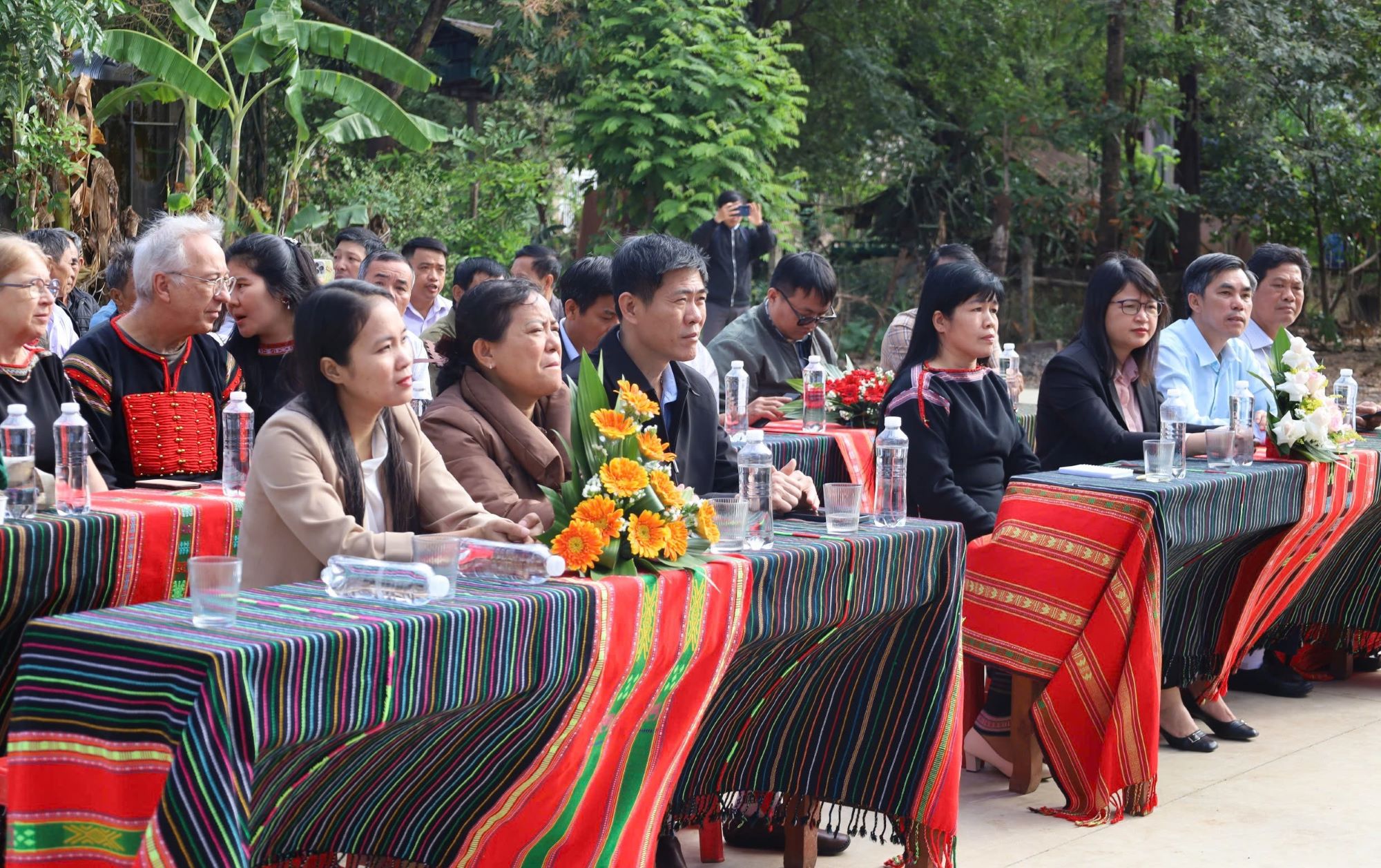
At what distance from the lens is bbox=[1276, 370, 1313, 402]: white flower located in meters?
5.12

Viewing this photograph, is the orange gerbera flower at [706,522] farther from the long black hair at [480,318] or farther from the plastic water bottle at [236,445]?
the plastic water bottle at [236,445]

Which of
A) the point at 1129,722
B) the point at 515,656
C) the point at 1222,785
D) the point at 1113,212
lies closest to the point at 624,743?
the point at 515,656

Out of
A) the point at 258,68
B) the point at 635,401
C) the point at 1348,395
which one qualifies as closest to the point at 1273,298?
the point at 1348,395

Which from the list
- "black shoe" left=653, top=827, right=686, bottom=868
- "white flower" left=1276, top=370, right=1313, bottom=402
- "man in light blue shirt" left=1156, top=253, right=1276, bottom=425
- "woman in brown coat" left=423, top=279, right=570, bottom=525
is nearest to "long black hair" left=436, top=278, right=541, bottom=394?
"woman in brown coat" left=423, top=279, right=570, bottom=525

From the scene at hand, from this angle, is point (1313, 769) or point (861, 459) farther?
point (861, 459)

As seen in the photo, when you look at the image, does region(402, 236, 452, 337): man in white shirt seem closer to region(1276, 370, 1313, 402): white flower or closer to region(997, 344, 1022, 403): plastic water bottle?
region(997, 344, 1022, 403): plastic water bottle

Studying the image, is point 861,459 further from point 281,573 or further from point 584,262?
point 281,573

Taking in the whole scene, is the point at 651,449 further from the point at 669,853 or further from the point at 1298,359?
the point at 1298,359

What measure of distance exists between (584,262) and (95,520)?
7.65 ft

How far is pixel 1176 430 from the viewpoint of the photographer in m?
4.95

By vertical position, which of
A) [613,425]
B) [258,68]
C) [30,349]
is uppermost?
[258,68]

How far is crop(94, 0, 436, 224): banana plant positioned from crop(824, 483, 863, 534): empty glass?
8860 mm

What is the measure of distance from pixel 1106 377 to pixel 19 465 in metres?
3.54

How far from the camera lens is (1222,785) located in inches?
187
